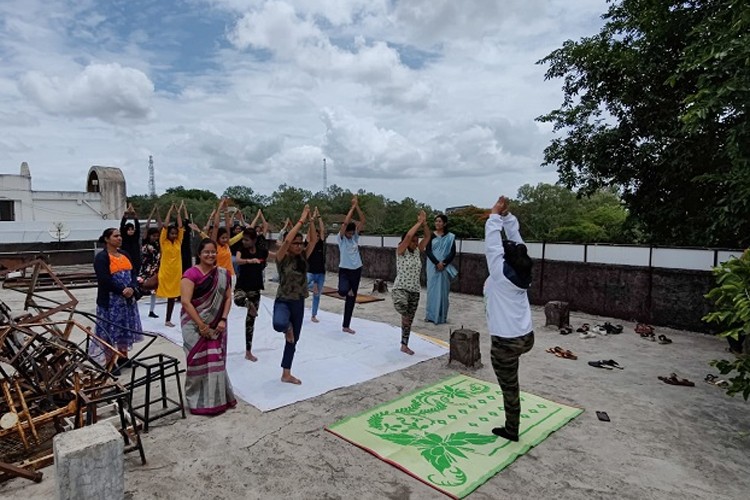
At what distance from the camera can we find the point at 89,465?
8.17 feet

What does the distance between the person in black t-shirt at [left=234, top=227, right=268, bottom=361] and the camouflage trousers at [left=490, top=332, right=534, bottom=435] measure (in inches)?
124

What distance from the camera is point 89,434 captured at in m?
2.62

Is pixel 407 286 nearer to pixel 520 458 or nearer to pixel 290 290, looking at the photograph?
pixel 290 290

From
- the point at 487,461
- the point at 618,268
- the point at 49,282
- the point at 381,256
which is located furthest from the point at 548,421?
the point at 49,282

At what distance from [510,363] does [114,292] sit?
3999 millimetres

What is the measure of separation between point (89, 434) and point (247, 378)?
2369 millimetres

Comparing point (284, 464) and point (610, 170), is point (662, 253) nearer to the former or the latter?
point (610, 170)

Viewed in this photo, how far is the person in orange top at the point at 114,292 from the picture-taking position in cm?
465

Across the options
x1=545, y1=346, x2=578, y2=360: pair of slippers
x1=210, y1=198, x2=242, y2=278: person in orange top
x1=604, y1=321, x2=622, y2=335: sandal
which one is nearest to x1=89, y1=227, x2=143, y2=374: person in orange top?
x1=210, y1=198, x2=242, y2=278: person in orange top

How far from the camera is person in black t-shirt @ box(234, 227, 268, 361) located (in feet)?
18.4

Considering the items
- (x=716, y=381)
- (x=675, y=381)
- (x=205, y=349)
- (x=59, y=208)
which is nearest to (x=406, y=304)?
(x=205, y=349)

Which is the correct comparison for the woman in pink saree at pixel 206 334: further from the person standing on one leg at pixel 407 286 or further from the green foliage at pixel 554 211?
the green foliage at pixel 554 211

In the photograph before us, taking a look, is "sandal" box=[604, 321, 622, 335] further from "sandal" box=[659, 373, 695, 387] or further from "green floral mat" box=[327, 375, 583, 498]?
"green floral mat" box=[327, 375, 583, 498]

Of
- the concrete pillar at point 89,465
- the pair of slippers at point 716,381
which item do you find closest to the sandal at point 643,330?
the pair of slippers at point 716,381
